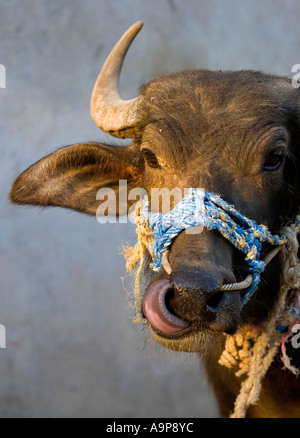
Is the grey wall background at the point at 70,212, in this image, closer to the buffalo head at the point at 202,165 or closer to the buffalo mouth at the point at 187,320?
the buffalo head at the point at 202,165

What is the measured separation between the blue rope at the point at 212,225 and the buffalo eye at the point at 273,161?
265 mm

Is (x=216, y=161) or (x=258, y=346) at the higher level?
(x=216, y=161)

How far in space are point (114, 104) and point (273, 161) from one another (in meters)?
0.88

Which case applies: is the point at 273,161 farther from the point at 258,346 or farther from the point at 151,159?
the point at 258,346

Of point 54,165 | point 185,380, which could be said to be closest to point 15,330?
point 185,380

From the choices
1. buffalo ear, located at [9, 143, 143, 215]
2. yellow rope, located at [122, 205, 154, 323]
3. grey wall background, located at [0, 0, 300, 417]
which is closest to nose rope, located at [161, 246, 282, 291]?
yellow rope, located at [122, 205, 154, 323]

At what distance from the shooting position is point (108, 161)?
2.93 m

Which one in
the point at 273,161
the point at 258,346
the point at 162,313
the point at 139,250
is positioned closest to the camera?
the point at 162,313

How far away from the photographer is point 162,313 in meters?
1.98

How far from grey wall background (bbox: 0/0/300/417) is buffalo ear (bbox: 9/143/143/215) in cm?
144

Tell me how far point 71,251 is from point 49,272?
231 millimetres

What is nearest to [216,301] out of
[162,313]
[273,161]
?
[162,313]

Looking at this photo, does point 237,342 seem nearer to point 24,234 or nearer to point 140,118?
point 140,118

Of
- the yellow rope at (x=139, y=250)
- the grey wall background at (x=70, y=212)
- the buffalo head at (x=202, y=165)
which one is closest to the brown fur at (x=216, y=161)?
the buffalo head at (x=202, y=165)
